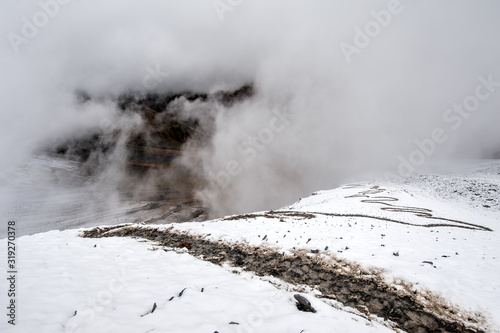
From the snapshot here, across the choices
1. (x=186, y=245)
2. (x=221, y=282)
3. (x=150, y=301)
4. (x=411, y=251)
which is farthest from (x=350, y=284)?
(x=186, y=245)

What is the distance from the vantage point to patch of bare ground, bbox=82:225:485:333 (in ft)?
17.6

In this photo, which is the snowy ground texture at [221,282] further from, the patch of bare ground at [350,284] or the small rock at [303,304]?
the patch of bare ground at [350,284]

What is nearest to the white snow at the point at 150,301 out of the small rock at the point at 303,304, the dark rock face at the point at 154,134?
the small rock at the point at 303,304

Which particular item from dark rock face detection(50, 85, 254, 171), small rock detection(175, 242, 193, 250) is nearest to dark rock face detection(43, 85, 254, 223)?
dark rock face detection(50, 85, 254, 171)

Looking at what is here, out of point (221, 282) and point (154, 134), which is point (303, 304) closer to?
point (221, 282)

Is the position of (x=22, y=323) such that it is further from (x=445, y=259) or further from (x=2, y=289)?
(x=445, y=259)

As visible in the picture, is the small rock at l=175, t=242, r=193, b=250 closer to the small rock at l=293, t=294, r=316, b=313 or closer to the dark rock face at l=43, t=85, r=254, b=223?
the small rock at l=293, t=294, r=316, b=313

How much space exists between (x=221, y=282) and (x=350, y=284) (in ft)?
14.4

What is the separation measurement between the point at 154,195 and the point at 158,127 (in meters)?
40.7

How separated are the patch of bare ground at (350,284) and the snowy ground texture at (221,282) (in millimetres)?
351

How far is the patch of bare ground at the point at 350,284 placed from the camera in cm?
537

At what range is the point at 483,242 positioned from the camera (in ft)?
36.9

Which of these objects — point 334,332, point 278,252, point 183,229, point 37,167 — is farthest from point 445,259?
point 37,167

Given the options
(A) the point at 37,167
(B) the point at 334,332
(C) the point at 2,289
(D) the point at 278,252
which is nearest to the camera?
(B) the point at 334,332
